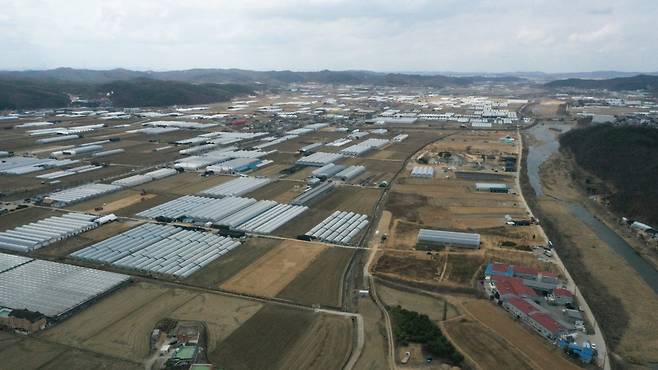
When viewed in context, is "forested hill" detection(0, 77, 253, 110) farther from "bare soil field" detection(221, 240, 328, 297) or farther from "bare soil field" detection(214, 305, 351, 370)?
"bare soil field" detection(214, 305, 351, 370)

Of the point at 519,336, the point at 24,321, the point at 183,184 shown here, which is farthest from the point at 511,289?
the point at 183,184

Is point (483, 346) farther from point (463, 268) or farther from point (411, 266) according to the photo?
point (411, 266)

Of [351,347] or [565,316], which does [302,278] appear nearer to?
[351,347]

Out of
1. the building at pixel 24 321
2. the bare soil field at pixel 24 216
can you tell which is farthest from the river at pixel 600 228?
the bare soil field at pixel 24 216

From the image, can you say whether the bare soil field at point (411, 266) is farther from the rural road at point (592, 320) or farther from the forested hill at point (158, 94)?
the forested hill at point (158, 94)

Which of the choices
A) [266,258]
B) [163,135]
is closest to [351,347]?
[266,258]
